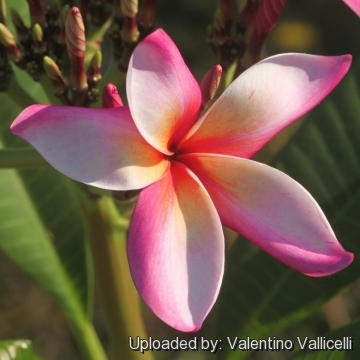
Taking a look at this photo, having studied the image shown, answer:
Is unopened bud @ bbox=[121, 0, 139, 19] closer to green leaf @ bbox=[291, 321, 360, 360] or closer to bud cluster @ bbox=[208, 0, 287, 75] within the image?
bud cluster @ bbox=[208, 0, 287, 75]

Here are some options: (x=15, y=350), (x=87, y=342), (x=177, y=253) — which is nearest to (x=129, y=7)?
(x=177, y=253)

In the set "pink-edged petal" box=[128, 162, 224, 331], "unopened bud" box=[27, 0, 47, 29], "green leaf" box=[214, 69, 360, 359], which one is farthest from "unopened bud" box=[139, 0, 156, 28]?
"green leaf" box=[214, 69, 360, 359]

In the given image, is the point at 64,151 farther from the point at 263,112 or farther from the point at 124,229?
the point at 124,229

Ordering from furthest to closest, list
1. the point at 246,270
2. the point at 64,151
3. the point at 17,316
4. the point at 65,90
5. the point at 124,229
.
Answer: the point at 17,316
the point at 246,270
the point at 124,229
the point at 65,90
the point at 64,151

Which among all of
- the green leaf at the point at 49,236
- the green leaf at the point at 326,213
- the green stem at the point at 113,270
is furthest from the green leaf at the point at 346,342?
the green leaf at the point at 49,236

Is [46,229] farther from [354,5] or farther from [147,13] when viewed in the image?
[354,5]

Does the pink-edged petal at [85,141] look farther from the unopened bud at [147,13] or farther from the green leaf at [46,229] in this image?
the green leaf at [46,229]

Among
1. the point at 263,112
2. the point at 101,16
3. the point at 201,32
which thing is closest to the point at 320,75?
the point at 263,112
